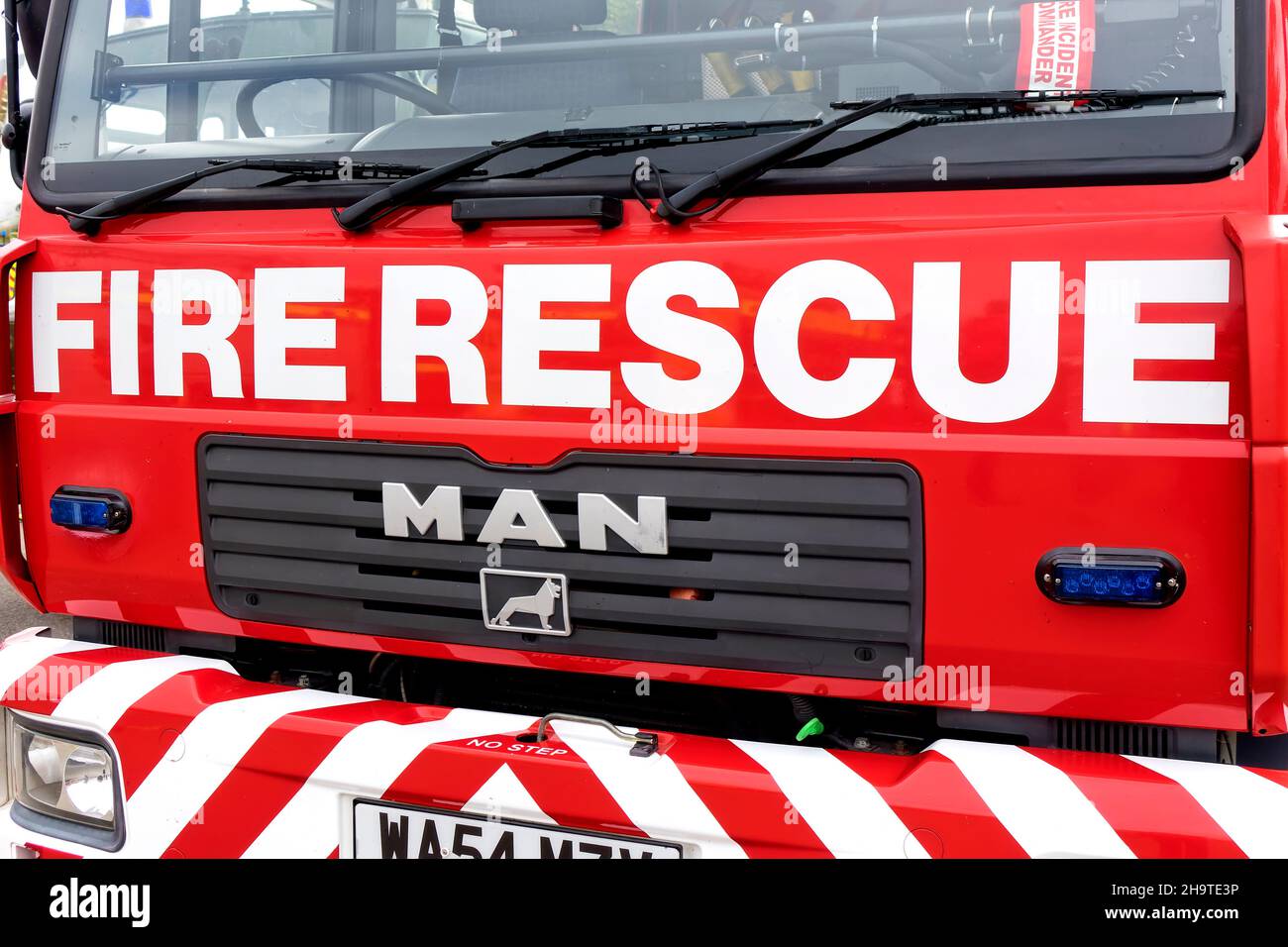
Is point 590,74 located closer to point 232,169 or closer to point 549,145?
point 549,145

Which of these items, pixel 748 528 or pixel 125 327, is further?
pixel 125 327

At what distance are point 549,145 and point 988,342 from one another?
0.90 metres

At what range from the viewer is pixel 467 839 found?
2.04 m

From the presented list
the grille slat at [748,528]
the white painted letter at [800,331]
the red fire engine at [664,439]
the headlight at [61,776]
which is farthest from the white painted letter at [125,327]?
the white painted letter at [800,331]

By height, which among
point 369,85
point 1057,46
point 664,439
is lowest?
point 664,439

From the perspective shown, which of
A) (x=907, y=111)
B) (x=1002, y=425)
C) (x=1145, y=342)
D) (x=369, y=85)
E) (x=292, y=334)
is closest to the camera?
(x=1145, y=342)

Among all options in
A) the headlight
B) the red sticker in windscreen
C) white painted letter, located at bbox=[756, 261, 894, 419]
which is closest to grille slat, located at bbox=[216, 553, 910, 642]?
white painted letter, located at bbox=[756, 261, 894, 419]

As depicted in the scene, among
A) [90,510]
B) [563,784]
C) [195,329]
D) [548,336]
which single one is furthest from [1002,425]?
[90,510]

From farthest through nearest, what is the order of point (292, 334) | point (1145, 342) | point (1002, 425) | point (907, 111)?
1. point (292, 334)
2. point (907, 111)
3. point (1002, 425)
4. point (1145, 342)

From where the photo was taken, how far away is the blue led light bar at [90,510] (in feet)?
7.93

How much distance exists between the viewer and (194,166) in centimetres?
243

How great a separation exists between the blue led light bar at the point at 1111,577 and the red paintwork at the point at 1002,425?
0.08ft

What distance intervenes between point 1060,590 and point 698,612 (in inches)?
24.2
